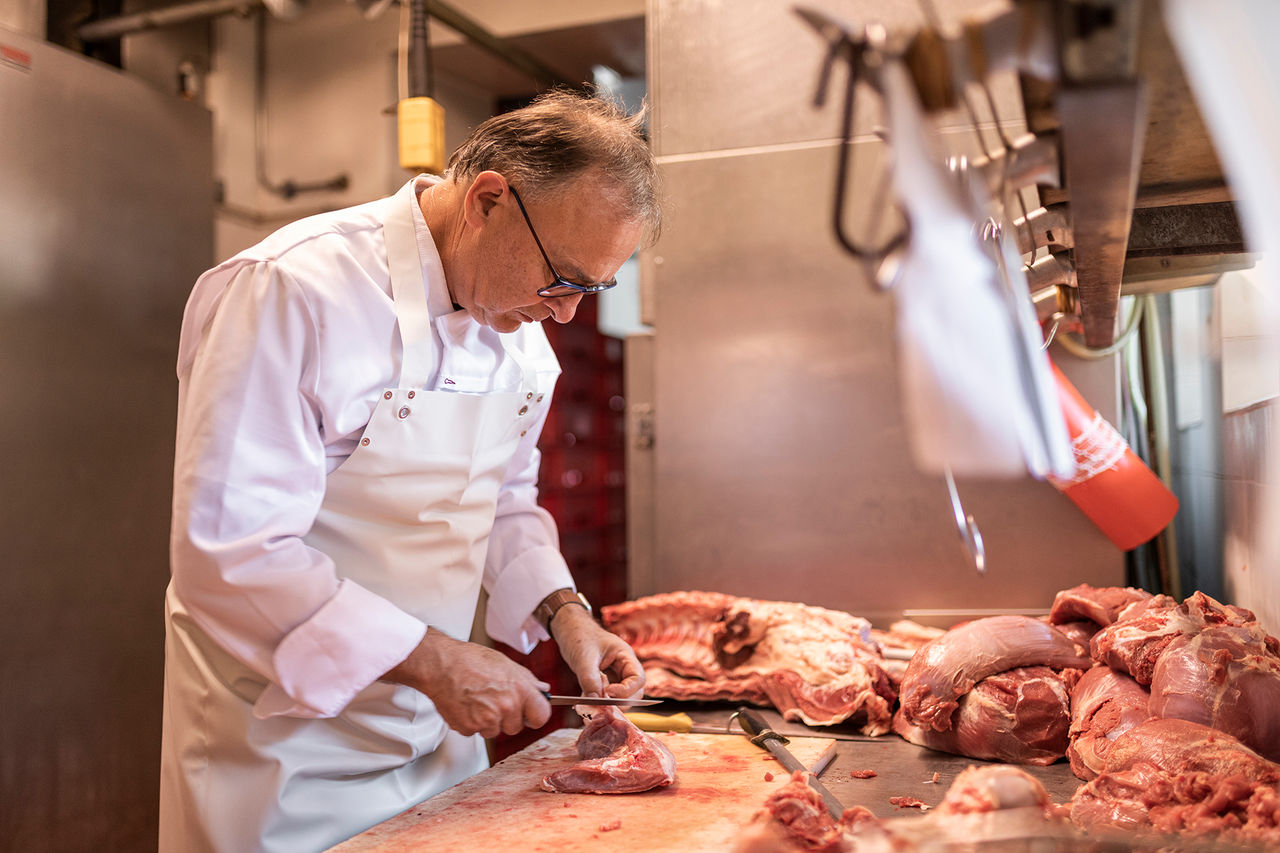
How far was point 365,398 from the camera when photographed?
1.70 meters

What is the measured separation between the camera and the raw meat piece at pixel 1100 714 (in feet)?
5.15

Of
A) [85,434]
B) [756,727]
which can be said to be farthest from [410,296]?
[85,434]

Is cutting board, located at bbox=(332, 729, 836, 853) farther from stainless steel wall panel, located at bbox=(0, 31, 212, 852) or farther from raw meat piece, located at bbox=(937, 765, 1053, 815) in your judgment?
stainless steel wall panel, located at bbox=(0, 31, 212, 852)

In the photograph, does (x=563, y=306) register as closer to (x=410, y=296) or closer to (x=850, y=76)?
(x=410, y=296)

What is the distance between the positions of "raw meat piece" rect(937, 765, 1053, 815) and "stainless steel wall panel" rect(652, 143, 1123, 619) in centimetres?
139

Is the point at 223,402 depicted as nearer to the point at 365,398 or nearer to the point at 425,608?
the point at 365,398

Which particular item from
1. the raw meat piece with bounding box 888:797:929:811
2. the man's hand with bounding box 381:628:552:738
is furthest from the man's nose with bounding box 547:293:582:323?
the raw meat piece with bounding box 888:797:929:811

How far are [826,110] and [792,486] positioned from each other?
1.02 m

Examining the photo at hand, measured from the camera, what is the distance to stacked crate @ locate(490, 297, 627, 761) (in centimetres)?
500

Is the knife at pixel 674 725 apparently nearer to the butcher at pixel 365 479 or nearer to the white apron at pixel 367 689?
the butcher at pixel 365 479

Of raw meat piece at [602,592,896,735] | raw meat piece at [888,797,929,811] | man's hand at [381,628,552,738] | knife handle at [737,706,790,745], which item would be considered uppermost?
man's hand at [381,628,552,738]

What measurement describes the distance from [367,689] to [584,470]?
3.60 metres

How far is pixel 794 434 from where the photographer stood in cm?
264

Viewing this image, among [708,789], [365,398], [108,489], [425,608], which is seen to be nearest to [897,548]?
[708,789]
